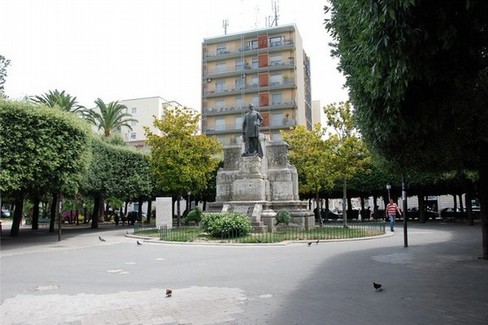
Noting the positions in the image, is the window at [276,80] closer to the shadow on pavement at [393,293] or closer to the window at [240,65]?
the window at [240,65]

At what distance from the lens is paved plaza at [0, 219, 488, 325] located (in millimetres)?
6324

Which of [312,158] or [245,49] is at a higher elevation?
[245,49]

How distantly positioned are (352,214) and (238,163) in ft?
81.4

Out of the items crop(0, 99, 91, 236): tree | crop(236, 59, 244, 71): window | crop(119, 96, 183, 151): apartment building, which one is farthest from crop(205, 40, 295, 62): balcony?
crop(0, 99, 91, 236): tree

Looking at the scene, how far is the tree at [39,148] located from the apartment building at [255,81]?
44442 mm

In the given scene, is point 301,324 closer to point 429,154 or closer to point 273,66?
point 429,154

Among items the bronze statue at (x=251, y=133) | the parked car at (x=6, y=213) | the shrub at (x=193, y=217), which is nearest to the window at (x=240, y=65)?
the shrub at (x=193, y=217)

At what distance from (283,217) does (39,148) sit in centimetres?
1312

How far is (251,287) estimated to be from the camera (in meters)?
8.48

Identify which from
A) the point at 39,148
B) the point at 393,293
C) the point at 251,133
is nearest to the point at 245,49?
the point at 251,133

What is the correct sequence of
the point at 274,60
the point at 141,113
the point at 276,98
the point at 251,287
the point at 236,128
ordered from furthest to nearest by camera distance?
1. the point at 141,113
2. the point at 236,128
3. the point at 274,60
4. the point at 276,98
5. the point at 251,287

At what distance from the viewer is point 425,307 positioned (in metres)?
6.59

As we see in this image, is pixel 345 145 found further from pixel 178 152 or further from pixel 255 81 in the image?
pixel 255 81

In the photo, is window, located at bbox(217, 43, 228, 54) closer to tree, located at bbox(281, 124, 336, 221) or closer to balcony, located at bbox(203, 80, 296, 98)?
balcony, located at bbox(203, 80, 296, 98)
